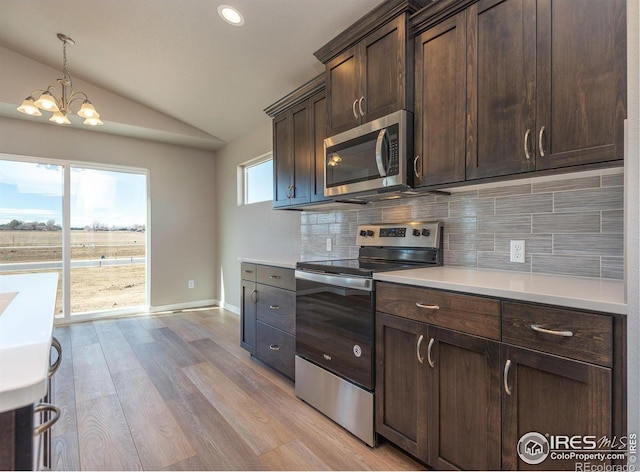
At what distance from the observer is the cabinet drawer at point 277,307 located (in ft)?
8.18

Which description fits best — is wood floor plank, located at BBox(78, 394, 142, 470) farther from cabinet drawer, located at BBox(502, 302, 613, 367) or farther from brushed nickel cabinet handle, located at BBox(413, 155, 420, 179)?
brushed nickel cabinet handle, located at BBox(413, 155, 420, 179)

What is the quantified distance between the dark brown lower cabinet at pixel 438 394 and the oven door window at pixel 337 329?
A: 0.31 ft

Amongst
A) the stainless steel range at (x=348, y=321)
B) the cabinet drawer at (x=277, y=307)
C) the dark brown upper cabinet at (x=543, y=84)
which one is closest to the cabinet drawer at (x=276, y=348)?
the cabinet drawer at (x=277, y=307)

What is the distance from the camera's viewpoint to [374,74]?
2021 mm

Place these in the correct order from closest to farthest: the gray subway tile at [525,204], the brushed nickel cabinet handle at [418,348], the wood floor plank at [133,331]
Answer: the brushed nickel cabinet handle at [418,348] → the gray subway tile at [525,204] → the wood floor plank at [133,331]

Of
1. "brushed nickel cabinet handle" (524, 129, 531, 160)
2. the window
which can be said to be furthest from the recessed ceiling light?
"brushed nickel cabinet handle" (524, 129, 531, 160)

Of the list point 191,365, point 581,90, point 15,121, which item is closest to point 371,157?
point 581,90

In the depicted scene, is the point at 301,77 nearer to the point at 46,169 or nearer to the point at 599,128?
the point at 599,128

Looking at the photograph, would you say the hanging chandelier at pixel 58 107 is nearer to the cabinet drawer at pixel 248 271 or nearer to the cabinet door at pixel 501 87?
the cabinet drawer at pixel 248 271

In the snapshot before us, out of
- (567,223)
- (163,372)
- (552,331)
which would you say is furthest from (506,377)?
(163,372)

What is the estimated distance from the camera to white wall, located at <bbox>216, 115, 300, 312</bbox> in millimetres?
3736

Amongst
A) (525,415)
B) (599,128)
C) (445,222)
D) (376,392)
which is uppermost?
(599,128)

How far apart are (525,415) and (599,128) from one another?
1.14m

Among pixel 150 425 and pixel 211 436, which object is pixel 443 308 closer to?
pixel 211 436
